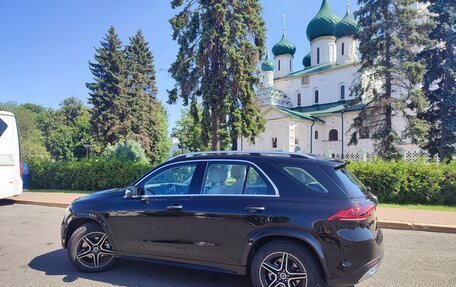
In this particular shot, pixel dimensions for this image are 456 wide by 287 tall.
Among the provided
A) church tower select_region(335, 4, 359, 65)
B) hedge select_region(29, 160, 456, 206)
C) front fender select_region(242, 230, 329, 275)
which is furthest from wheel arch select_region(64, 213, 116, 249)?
church tower select_region(335, 4, 359, 65)

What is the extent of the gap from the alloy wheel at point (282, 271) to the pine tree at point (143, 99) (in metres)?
38.0

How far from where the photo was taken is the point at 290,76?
51312mm

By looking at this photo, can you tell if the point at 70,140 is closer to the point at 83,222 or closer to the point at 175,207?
the point at 83,222

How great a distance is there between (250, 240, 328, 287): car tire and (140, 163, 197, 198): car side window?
148 centimetres

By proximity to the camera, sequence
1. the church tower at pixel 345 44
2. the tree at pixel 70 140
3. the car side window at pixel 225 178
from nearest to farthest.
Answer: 1. the car side window at pixel 225 178
2. the church tower at pixel 345 44
3. the tree at pixel 70 140

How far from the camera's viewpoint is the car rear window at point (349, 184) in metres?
3.86

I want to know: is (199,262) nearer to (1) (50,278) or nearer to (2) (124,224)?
(2) (124,224)

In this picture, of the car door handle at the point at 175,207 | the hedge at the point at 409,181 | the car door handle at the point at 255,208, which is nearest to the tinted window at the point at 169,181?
the car door handle at the point at 175,207

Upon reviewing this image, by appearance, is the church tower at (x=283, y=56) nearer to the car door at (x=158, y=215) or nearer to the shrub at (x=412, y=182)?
the shrub at (x=412, y=182)

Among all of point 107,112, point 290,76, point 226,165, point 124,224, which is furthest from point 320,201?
point 290,76

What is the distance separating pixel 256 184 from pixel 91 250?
289cm

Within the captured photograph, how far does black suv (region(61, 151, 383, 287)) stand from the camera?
143 inches

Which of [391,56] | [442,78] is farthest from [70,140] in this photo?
[442,78]

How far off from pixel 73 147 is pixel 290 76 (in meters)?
39.1
